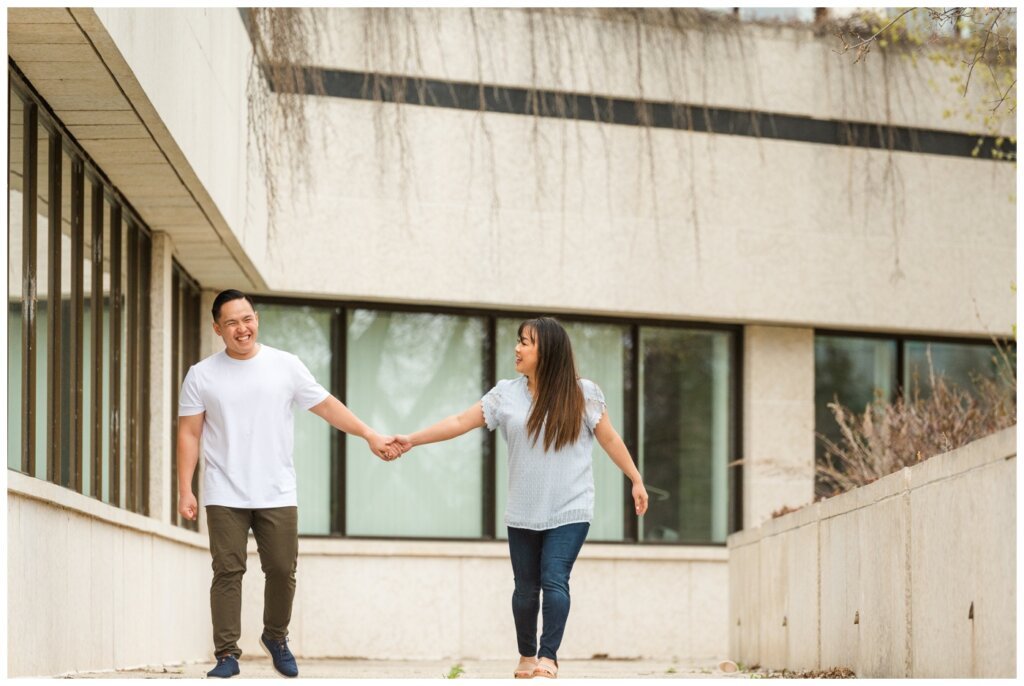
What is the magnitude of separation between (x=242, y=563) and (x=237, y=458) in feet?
1.63

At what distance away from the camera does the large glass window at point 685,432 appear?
14.9 metres

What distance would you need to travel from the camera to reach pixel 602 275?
14258mm

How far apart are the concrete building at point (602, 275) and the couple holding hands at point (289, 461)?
4.80 m

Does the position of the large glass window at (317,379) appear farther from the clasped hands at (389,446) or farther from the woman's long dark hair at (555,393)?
the woman's long dark hair at (555,393)

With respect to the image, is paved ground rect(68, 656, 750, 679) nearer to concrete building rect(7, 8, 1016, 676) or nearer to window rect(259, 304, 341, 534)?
concrete building rect(7, 8, 1016, 676)

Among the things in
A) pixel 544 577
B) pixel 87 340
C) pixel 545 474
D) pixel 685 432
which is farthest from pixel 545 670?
pixel 685 432

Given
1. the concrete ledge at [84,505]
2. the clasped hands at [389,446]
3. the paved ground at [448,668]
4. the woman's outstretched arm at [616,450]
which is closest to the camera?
the concrete ledge at [84,505]

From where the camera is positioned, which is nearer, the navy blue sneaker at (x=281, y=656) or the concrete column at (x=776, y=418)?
the navy blue sneaker at (x=281, y=656)

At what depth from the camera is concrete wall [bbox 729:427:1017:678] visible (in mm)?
5855

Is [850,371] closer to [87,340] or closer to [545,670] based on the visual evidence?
[87,340]

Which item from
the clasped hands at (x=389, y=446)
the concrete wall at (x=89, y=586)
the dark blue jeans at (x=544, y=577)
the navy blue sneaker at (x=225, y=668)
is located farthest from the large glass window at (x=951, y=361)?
the navy blue sneaker at (x=225, y=668)

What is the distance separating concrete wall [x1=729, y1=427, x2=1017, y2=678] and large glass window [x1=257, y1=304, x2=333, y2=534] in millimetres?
5261

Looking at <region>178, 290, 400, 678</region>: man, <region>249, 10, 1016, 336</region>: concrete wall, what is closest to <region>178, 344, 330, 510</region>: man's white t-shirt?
<region>178, 290, 400, 678</region>: man

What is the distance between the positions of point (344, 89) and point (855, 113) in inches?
194
